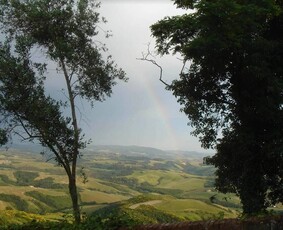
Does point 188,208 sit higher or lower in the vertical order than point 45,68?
lower

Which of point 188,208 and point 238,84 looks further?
point 188,208

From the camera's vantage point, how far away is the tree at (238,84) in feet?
94.6

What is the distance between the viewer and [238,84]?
32312 mm

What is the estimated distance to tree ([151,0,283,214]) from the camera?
28828 mm

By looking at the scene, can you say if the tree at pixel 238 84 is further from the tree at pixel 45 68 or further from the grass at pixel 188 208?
the grass at pixel 188 208

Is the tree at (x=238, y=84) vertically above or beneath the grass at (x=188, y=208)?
above

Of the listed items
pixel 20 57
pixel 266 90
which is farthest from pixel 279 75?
pixel 20 57

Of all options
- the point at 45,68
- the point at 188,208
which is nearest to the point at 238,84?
the point at 45,68

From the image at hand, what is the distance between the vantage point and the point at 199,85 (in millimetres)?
34188

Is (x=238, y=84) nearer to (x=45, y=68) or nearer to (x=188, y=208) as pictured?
(x=45, y=68)

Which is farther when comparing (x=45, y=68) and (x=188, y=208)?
(x=188, y=208)

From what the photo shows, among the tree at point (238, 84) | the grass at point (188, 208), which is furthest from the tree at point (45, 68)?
the grass at point (188, 208)

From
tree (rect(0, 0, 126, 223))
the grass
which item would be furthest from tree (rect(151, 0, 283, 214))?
the grass

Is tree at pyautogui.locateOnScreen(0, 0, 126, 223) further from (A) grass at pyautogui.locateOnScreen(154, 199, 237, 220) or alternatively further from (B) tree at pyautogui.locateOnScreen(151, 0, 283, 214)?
(A) grass at pyautogui.locateOnScreen(154, 199, 237, 220)
